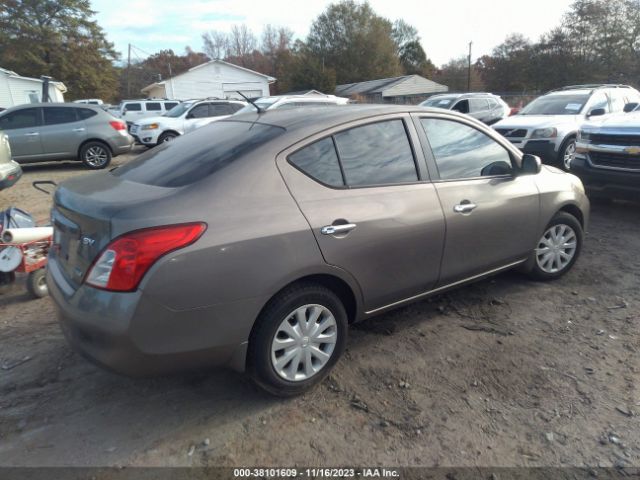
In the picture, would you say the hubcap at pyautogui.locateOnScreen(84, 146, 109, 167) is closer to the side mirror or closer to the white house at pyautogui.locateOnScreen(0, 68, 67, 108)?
the side mirror

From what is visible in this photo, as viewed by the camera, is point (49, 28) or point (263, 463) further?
point (49, 28)

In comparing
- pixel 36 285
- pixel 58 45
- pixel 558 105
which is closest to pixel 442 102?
pixel 558 105

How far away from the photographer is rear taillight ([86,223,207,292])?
7.23 feet

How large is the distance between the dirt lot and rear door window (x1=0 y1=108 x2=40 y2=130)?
9.25 metres

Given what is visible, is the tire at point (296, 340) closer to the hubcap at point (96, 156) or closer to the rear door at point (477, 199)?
the rear door at point (477, 199)

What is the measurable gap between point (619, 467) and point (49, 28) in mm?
52760

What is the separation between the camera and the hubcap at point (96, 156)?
38.5 ft

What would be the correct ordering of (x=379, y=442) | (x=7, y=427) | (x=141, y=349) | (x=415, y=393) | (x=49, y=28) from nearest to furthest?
(x=141, y=349)
(x=379, y=442)
(x=7, y=427)
(x=415, y=393)
(x=49, y=28)

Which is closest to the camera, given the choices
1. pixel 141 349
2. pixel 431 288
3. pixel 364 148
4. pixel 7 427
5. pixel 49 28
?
pixel 141 349

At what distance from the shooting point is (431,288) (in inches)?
133

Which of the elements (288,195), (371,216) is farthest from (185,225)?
(371,216)

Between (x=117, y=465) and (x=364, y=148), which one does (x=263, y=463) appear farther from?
(x=364, y=148)

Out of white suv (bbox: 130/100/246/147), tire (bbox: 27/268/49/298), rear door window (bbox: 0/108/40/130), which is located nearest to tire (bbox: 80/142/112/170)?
rear door window (bbox: 0/108/40/130)

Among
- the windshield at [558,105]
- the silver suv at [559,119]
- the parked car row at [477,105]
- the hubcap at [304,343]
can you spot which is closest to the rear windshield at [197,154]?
A: the hubcap at [304,343]
